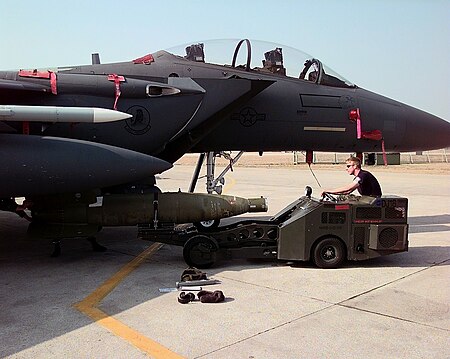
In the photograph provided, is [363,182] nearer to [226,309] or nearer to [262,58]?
[262,58]

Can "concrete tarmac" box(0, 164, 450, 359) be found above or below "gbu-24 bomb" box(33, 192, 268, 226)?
below

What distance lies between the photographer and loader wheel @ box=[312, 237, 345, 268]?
641 centimetres

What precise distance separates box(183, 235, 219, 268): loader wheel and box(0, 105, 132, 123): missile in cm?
195

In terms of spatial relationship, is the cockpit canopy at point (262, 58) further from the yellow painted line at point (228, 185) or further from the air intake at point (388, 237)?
the yellow painted line at point (228, 185)

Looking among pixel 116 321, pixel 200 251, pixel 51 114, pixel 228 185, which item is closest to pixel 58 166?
pixel 51 114

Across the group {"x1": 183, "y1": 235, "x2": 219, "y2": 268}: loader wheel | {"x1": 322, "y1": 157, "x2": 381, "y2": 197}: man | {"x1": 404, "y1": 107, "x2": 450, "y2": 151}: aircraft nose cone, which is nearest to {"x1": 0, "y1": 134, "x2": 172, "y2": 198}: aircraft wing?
{"x1": 183, "y1": 235, "x2": 219, "y2": 268}: loader wheel

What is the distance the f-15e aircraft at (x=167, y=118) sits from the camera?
5.85 meters

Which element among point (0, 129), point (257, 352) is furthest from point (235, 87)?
point (257, 352)

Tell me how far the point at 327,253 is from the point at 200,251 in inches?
69.3

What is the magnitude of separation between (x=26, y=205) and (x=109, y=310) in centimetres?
277

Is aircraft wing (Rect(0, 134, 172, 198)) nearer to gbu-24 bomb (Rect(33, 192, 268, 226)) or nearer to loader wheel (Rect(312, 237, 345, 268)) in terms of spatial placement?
gbu-24 bomb (Rect(33, 192, 268, 226))

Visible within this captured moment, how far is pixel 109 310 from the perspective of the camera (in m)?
4.76

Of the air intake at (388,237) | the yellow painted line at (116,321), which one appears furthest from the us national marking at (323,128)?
the yellow painted line at (116,321)

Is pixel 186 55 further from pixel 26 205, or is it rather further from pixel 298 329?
pixel 298 329
